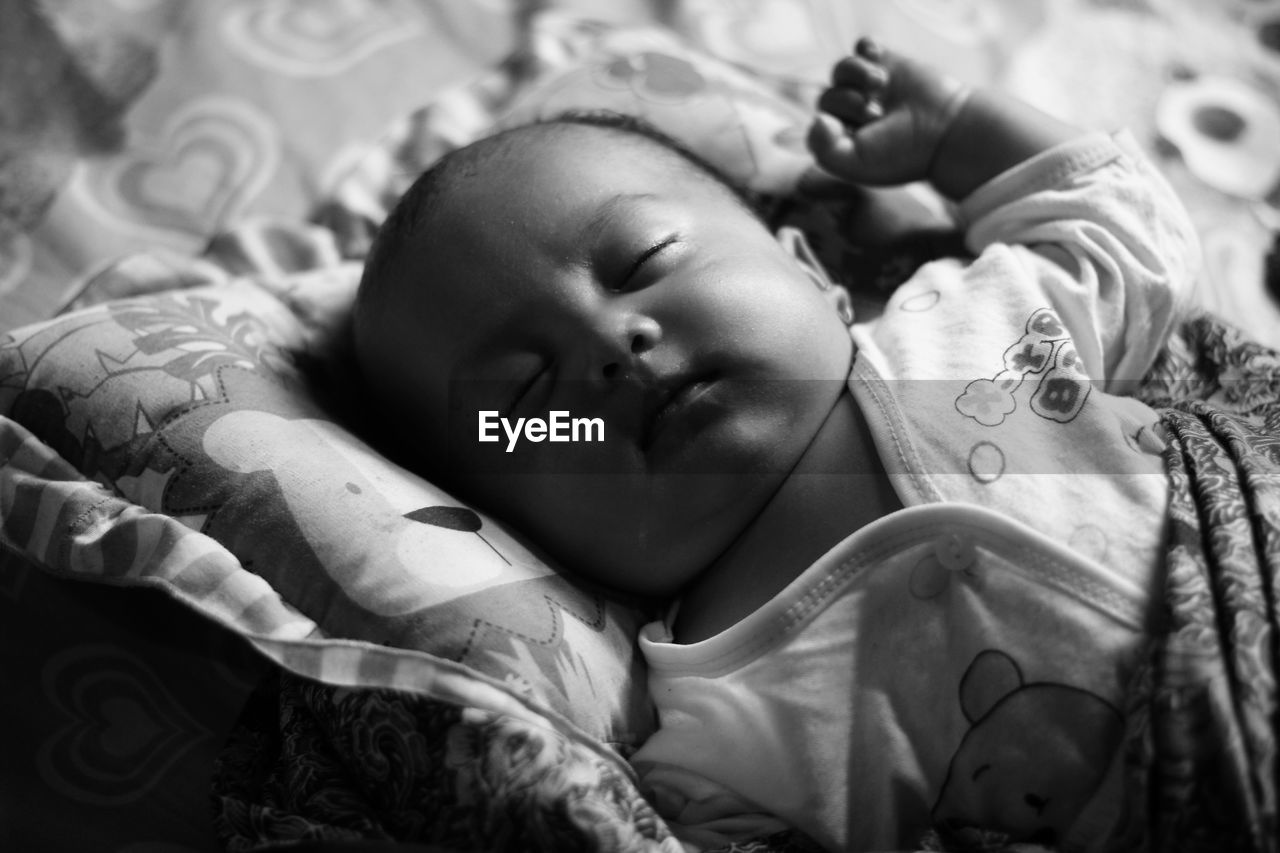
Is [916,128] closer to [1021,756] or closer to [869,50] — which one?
[869,50]

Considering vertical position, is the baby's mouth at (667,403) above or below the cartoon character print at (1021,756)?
above

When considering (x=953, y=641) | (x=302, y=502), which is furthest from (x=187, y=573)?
(x=953, y=641)

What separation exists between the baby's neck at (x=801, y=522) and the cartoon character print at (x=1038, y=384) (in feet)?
0.32

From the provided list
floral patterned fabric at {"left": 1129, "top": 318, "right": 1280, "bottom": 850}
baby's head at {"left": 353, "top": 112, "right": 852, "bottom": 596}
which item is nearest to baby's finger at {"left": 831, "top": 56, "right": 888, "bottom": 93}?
baby's head at {"left": 353, "top": 112, "right": 852, "bottom": 596}

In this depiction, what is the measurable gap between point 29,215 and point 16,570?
59 centimetres

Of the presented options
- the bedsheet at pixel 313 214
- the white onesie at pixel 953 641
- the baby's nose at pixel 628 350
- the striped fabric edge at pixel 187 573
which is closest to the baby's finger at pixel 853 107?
the bedsheet at pixel 313 214

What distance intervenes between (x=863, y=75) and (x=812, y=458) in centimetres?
52

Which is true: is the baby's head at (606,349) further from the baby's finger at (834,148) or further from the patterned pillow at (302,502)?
the baby's finger at (834,148)

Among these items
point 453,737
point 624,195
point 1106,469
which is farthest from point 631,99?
point 453,737

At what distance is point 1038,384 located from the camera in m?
0.94

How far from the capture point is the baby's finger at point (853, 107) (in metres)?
1.26

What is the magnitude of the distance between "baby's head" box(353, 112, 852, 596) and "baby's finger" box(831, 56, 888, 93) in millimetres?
333

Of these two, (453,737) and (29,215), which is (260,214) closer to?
(29,215)

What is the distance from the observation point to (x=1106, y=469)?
884 mm
